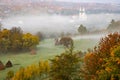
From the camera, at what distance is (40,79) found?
73.7 metres

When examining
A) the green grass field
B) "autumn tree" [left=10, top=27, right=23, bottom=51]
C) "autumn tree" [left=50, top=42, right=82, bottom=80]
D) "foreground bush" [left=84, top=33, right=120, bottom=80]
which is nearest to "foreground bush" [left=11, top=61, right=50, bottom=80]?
the green grass field

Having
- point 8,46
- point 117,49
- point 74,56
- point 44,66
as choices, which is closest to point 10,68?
point 44,66

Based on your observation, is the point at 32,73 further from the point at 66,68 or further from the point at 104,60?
the point at 104,60

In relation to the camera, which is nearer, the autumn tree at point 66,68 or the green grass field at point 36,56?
the autumn tree at point 66,68

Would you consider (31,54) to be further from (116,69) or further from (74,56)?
(116,69)

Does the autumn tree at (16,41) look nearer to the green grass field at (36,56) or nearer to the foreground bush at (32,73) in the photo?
the green grass field at (36,56)

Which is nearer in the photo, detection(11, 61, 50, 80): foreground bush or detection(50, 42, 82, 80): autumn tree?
detection(50, 42, 82, 80): autumn tree

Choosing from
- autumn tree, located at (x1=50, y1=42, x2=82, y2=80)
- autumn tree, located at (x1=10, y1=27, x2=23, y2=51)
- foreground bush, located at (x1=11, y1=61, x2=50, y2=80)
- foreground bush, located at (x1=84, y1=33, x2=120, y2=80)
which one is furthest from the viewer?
autumn tree, located at (x1=10, y1=27, x2=23, y2=51)

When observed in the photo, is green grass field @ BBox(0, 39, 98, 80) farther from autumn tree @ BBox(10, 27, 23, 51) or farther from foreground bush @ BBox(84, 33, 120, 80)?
foreground bush @ BBox(84, 33, 120, 80)

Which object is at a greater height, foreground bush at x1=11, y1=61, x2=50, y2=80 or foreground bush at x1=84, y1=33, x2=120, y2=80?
foreground bush at x1=84, y1=33, x2=120, y2=80

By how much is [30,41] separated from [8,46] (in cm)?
909

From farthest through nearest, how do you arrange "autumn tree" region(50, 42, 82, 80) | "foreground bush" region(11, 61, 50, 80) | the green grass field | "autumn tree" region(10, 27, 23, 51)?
"autumn tree" region(10, 27, 23, 51) < the green grass field < "foreground bush" region(11, 61, 50, 80) < "autumn tree" region(50, 42, 82, 80)

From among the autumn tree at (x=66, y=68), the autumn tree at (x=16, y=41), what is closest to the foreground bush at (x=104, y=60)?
the autumn tree at (x=66, y=68)

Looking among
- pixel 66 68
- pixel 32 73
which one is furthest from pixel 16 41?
pixel 66 68
